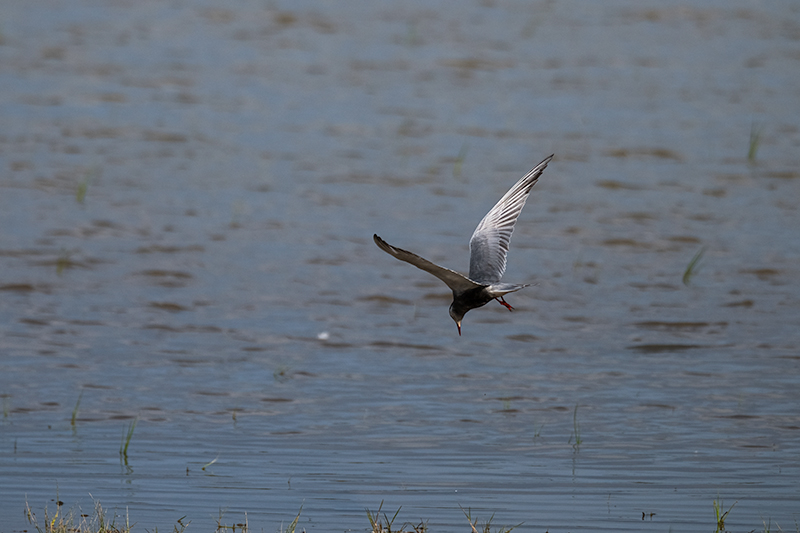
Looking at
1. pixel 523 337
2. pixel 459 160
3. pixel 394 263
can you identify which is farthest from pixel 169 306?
pixel 459 160

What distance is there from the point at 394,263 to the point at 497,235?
503cm

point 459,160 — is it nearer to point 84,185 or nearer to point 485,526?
point 84,185

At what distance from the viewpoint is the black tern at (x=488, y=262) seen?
533 centimetres

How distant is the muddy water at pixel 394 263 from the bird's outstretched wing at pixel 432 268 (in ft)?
3.47

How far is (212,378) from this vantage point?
8.25 meters

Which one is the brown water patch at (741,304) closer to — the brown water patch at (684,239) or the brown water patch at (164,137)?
the brown water patch at (684,239)

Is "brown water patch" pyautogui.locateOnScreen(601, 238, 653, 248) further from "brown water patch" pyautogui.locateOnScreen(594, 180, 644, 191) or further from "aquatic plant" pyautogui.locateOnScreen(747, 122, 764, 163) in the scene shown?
"aquatic plant" pyautogui.locateOnScreen(747, 122, 764, 163)

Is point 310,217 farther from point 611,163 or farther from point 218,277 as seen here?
point 611,163

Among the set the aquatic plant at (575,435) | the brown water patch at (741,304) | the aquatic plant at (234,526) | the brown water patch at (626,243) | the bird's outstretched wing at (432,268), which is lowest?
the brown water patch at (626,243)

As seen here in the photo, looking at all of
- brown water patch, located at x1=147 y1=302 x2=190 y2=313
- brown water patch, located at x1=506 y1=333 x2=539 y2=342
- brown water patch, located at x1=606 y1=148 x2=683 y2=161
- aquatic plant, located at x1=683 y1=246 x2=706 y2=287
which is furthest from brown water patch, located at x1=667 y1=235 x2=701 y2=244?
brown water patch, located at x1=147 y1=302 x2=190 y2=313

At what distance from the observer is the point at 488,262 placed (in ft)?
19.9

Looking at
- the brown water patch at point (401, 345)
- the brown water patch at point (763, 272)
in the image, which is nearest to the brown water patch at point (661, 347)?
the brown water patch at point (401, 345)

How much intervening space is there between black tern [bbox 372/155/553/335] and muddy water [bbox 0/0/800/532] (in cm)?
98

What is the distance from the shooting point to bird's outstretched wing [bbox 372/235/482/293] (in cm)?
455
